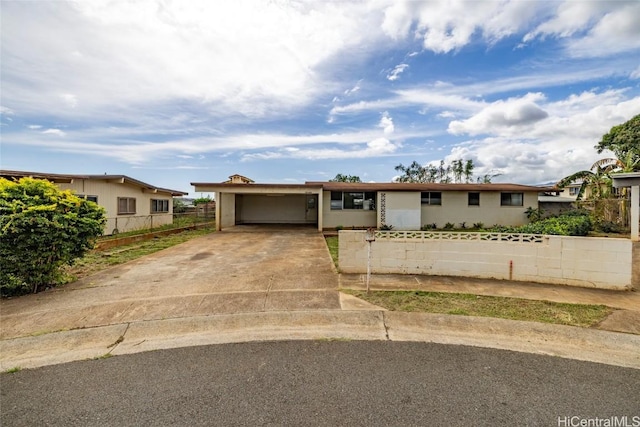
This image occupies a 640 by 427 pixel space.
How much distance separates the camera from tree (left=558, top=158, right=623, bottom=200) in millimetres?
16094

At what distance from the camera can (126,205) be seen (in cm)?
1502

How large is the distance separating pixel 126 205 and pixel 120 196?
2.12 feet

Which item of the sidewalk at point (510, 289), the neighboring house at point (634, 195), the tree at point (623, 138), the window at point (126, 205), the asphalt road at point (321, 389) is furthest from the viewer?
the tree at point (623, 138)

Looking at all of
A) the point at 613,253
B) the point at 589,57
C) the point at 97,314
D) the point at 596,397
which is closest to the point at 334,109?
the point at 589,57

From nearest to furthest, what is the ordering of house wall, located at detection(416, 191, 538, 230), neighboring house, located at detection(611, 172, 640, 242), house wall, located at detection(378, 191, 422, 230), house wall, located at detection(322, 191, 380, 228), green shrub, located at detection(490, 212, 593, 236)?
green shrub, located at detection(490, 212, 593, 236)
neighboring house, located at detection(611, 172, 640, 242)
house wall, located at detection(378, 191, 422, 230)
house wall, located at detection(322, 191, 380, 228)
house wall, located at detection(416, 191, 538, 230)

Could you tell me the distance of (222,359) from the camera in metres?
3.20

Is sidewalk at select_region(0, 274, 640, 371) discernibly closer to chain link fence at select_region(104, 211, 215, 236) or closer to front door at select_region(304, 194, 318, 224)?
chain link fence at select_region(104, 211, 215, 236)

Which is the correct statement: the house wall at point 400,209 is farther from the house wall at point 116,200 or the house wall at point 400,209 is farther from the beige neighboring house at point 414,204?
the house wall at point 116,200

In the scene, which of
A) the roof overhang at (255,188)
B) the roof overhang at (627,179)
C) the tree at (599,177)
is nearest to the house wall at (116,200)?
the roof overhang at (255,188)

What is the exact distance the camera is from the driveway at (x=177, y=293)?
14.5 ft

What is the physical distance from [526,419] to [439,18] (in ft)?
35.2

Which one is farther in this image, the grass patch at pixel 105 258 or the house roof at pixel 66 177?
the house roof at pixel 66 177

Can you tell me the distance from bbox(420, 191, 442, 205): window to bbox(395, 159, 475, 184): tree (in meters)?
22.3

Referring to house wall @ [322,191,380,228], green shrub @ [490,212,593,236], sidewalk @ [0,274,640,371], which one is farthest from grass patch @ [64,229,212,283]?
green shrub @ [490,212,593,236]
